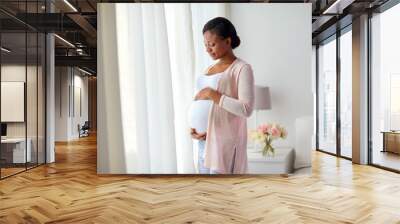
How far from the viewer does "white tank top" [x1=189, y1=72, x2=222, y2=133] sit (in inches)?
244

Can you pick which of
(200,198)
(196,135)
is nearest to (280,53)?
(196,135)

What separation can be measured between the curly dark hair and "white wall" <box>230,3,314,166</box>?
0.27 ft

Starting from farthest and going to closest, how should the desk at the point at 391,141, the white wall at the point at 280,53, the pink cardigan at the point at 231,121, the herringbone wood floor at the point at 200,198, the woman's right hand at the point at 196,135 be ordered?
the desk at the point at 391,141 → the white wall at the point at 280,53 → the woman's right hand at the point at 196,135 → the pink cardigan at the point at 231,121 → the herringbone wood floor at the point at 200,198

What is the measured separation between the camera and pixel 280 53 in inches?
250

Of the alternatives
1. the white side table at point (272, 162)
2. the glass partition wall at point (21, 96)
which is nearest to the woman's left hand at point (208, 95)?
the white side table at point (272, 162)

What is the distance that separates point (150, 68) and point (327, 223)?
147 inches

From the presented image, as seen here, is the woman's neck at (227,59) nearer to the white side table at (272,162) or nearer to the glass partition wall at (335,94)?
the white side table at (272,162)

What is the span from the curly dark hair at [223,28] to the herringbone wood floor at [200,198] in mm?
2225

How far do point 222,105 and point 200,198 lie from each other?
1716 mm

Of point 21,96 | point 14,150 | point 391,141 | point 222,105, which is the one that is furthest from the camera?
point 391,141

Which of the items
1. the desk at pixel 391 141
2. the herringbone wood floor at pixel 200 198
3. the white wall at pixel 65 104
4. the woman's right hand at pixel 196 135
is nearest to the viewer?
the herringbone wood floor at pixel 200 198

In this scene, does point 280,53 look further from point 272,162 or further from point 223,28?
point 272,162

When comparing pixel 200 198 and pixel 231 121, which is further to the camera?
pixel 231 121

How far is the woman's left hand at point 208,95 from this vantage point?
6113 millimetres
